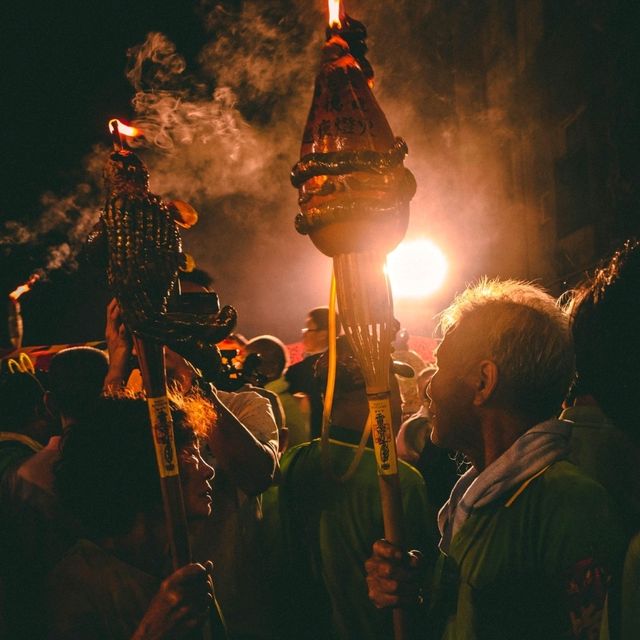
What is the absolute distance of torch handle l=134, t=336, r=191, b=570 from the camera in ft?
5.92

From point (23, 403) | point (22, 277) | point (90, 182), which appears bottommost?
point (23, 403)

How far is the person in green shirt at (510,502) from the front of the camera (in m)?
1.71

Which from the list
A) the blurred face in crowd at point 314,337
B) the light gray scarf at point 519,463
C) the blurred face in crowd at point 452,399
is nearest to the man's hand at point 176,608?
the light gray scarf at point 519,463

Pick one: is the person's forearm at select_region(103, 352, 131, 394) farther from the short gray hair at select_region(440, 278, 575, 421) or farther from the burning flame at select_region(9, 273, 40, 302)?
the burning flame at select_region(9, 273, 40, 302)

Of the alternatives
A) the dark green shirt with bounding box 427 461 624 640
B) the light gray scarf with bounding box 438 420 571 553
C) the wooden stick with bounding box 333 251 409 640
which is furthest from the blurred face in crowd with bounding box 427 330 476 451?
the wooden stick with bounding box 333 251 409 640

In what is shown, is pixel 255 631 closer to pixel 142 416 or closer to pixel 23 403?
pixel 142 416

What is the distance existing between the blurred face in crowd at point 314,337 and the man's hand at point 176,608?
4191 mm

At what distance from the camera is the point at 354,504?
2916 millimetres

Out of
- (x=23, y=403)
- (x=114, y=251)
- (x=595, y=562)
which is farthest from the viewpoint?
(x=23, y=403)

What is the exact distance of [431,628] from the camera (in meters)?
2.13

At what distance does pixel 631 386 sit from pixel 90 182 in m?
4.21

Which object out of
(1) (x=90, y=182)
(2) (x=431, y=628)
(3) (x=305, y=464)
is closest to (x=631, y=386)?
(2) (x=431, y=628)

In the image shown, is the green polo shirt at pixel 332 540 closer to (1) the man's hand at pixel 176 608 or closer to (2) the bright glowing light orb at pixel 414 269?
(1) the man's hand at pixel 176 608

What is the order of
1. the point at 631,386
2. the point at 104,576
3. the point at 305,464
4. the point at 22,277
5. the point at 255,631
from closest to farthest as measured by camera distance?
the point at 631,386
the point at 104,576
the point at 255,631
the point at 305,464
the point at 22,277
